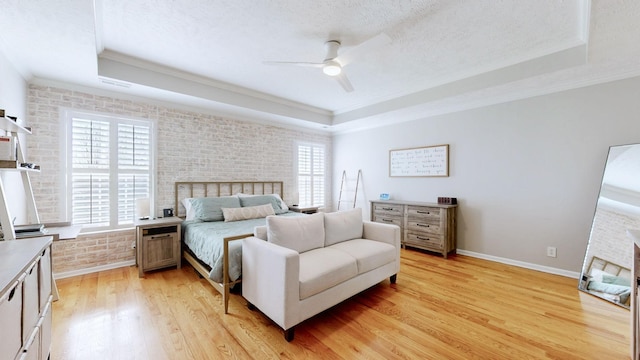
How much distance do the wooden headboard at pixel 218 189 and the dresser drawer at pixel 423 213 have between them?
2.53m

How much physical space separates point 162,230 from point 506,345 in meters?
3.90

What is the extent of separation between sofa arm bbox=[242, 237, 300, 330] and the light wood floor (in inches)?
8.3

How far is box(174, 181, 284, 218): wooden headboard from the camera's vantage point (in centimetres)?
404

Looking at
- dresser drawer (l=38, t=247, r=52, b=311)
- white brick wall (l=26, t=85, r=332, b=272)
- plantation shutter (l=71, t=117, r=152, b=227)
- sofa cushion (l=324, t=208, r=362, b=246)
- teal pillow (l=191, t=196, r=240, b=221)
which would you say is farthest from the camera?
teal pillow (l=191, t=196, r=240, b=221)

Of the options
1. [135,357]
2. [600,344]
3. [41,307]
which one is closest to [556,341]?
[600,344]

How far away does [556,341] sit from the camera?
1.99 metres

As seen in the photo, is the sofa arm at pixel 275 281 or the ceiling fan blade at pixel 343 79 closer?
the sofa arm at pixel 275 281

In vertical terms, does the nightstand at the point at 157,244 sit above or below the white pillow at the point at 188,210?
below

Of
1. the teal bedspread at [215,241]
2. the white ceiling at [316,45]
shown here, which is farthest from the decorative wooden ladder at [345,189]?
the teal bedspread at [215,241]

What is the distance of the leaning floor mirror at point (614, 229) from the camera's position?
8.40 ft

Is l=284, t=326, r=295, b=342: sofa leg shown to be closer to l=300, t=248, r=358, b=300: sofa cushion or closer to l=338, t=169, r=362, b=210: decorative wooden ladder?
l=300, t=248, r=358, b=300: sofa cushion

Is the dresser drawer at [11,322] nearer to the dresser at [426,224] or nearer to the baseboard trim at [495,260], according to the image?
the baseboard trim at [495,260]

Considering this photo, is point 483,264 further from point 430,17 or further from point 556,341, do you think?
point 430,17

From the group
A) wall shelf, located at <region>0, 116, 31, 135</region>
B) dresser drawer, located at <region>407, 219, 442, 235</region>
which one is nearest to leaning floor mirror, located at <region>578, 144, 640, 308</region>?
dresser drawer, located at <region>407, 219, 442, 235</region>
